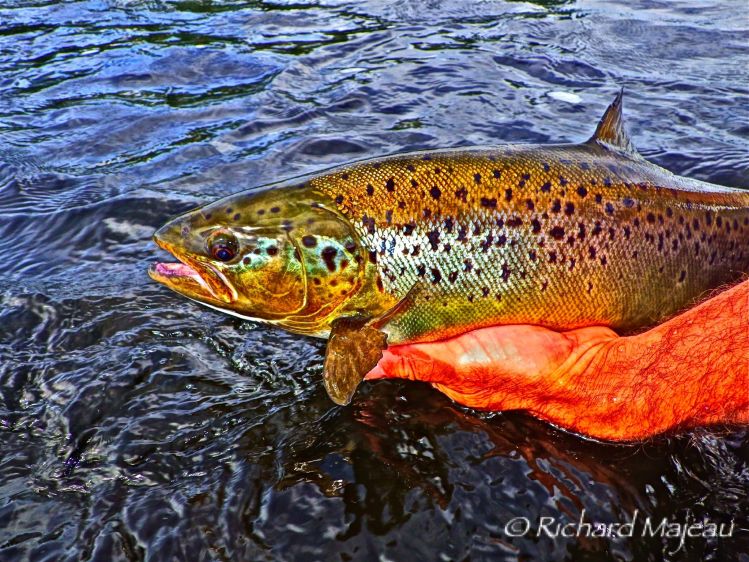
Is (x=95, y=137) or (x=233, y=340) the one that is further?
(x=95, y=137)

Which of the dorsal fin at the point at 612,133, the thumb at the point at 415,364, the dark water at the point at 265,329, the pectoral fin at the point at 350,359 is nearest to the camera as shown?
the dark water at the point at 265,329

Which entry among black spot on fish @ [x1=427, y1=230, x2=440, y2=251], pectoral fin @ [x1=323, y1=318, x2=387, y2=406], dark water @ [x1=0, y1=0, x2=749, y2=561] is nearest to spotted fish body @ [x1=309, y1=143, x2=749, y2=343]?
black spot on fish @ [x1=427, y1=230, x2=440, y2=251]

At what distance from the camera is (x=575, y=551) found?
2.71 metres

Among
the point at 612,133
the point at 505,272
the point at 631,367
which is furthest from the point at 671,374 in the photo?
the point at 612,133

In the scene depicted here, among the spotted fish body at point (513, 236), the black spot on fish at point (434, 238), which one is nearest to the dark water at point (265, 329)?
the spotted fish body at point (513, 236)

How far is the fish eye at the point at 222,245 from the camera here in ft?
10.1

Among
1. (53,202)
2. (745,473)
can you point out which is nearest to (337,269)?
(745,473)

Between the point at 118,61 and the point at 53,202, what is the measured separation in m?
3.23

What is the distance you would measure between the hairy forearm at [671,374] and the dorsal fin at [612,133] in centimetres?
89

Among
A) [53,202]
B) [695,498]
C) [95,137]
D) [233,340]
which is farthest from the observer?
[95,137]

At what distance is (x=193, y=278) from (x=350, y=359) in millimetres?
760

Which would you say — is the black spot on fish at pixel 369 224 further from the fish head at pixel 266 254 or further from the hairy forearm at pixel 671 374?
the hairy forearm at pixel 671 374

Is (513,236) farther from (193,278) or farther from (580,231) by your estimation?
(193,278)

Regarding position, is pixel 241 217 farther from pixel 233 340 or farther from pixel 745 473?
pixel 745 473
